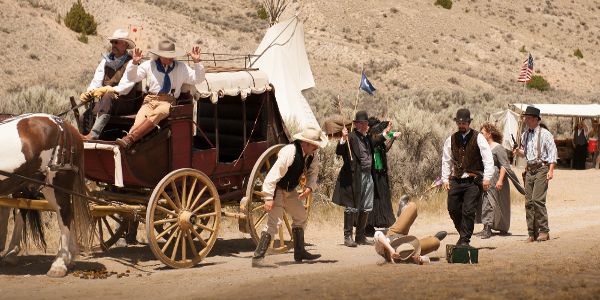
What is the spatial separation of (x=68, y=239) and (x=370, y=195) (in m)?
4.45

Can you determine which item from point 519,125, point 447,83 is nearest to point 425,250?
point 519,125

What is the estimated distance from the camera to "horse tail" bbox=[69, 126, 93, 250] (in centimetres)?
1092

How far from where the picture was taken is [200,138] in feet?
43.4

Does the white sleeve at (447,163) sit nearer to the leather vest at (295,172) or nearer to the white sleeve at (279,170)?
the leather vest at (295,172)

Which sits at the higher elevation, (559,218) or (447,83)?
(447,83)

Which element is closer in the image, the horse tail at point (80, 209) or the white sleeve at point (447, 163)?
the horse tail at point (80, 209)

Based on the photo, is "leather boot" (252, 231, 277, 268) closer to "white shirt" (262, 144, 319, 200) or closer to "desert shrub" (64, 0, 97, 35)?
"white shirt" (262, 144, 319, 200)

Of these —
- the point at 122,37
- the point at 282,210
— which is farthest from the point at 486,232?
the point at 122,37

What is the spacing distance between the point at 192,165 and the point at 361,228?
3.04 m

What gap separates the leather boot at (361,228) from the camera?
45.4ft

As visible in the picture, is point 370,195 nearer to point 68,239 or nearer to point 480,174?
point 480,174

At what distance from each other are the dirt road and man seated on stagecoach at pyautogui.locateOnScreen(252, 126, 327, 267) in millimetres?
422

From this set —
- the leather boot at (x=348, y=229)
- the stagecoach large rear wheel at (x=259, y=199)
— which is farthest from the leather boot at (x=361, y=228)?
the stagecoach large rear wheel at (x=259, y=199)

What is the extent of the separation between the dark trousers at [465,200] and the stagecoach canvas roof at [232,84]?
2.72 metres
